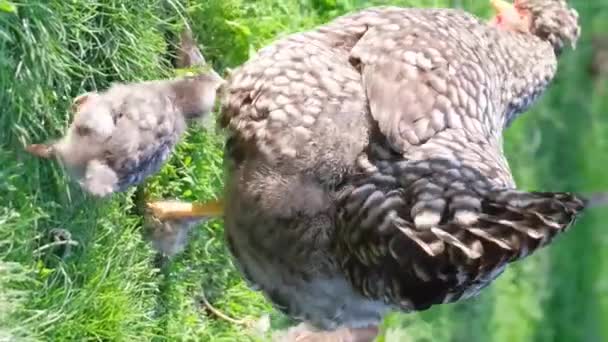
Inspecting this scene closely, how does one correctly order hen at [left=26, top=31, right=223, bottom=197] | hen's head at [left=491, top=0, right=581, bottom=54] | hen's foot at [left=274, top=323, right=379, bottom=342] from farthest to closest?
hen's foot at [left=274, top=323, right=379, bottom=342], hen's head at [left=491, top=0, right=581, bottom=54], hen at [left=26, top=31, right=223, bottom=197]

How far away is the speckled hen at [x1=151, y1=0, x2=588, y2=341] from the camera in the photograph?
2.17 m

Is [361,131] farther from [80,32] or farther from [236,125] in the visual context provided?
[80,32]

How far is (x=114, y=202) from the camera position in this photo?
335cm

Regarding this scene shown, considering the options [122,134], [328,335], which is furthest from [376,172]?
[328,335]

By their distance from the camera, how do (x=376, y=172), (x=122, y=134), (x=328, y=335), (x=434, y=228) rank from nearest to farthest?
1. (x=434, y=228)
2. (x=376, y=172)
3. (x=122, y=134)
4. (x=328, y=335)

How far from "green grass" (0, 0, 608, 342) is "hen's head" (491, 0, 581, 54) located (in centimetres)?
99

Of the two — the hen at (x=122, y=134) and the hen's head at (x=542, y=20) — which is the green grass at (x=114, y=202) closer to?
the hen at (x=122, y=134)

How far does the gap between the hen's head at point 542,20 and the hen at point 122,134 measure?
1151mm

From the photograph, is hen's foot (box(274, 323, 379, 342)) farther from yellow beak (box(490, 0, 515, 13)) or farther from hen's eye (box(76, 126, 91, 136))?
hen's eye (box(76, 126, 91, 136))

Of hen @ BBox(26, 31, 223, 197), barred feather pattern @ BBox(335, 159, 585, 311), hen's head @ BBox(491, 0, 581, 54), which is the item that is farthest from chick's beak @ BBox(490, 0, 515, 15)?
barred feather pattern @ BBox(335, 159, 585, 311)

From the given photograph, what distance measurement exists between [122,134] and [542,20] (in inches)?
62.4

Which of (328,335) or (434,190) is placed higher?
(434,190)

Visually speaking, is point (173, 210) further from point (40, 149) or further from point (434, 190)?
point (434, 190)

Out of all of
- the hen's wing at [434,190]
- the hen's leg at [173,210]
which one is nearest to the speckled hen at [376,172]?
the hen's wing at [434,190]
